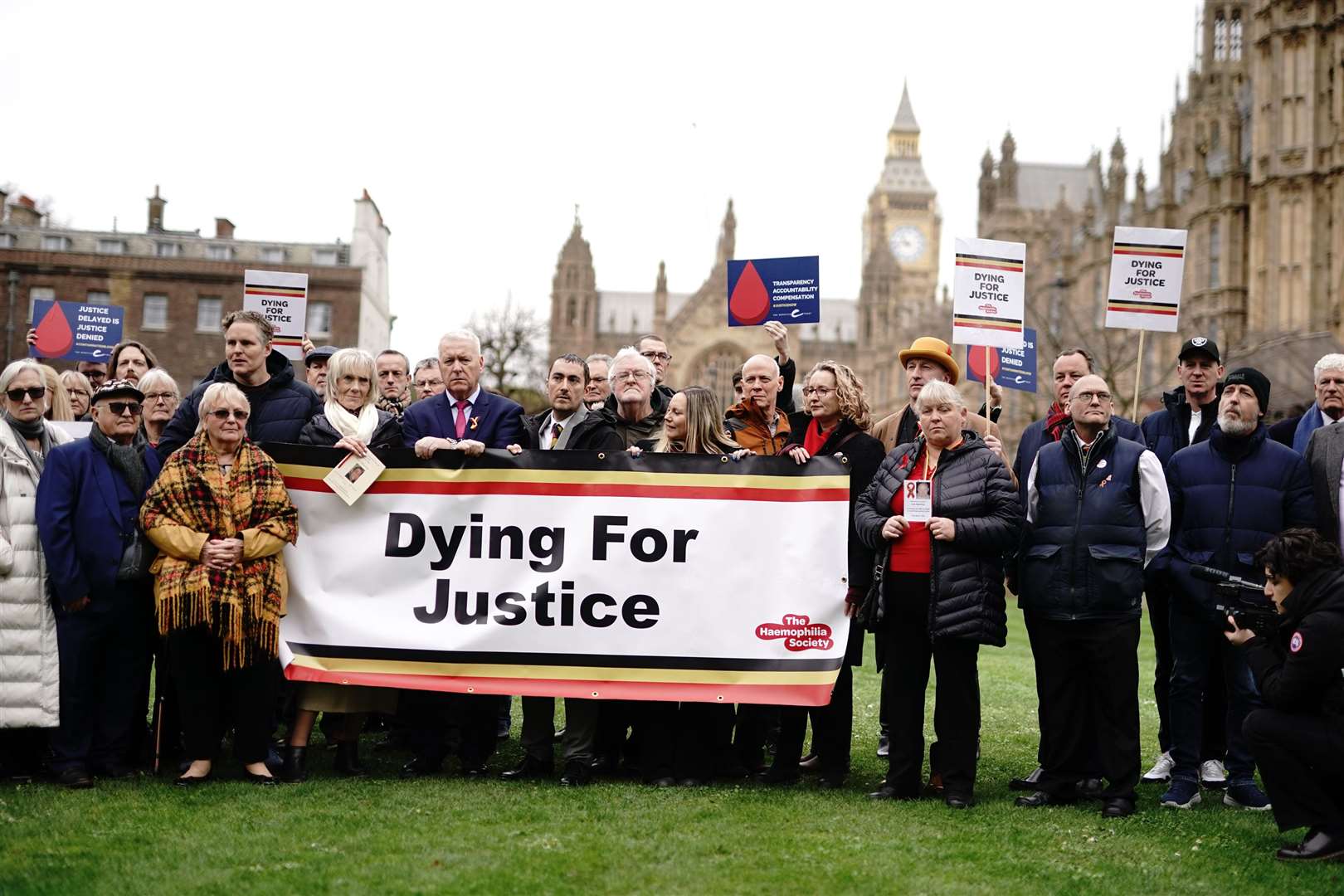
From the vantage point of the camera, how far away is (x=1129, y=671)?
7.48 m

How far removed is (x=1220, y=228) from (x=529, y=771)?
55955 mm

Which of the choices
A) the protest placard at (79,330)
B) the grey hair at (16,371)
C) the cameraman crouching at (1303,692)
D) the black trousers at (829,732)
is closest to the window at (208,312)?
the protest placard at (79,330)

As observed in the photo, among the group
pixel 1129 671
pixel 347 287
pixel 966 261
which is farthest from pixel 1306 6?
pixel 1129 671

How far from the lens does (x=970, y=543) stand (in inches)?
284

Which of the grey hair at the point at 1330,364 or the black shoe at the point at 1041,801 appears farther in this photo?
the grey hair at the point at 1330,364

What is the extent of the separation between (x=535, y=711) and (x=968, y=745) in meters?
2.52

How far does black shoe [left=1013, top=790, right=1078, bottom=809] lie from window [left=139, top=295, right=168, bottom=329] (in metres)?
49.4

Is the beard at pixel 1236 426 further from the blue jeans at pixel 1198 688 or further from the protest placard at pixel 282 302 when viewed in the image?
the protest placard at pixel 282 302

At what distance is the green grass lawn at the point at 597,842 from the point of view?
19.1 feet

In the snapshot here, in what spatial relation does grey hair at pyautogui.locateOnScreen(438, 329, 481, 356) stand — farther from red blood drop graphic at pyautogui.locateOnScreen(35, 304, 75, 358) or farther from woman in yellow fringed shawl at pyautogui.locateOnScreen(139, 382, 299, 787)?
red blood drop graphic at pyautogui.locateOnScreen(35, 304, 75, 358)

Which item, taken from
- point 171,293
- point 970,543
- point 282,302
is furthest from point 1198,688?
point 171,293

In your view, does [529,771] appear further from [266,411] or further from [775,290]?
[775,290]

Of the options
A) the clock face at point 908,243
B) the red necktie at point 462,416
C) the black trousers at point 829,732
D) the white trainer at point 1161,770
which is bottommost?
the white trainer at point 1161,770

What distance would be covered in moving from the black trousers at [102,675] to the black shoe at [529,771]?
221 centimetres
